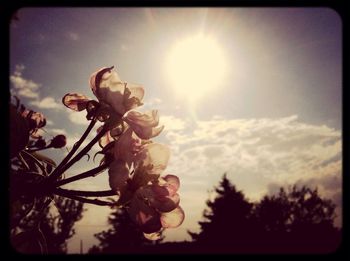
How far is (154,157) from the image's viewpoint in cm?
122

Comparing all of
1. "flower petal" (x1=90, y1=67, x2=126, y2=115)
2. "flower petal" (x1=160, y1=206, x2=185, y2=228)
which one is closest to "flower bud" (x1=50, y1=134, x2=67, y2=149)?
"flower petal" (x1=90, y1=67, x2=126, y2=115)

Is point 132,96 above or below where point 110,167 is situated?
above

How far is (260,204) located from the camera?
32531 millimetres

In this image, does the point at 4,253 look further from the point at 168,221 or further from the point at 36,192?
the point at 168,221

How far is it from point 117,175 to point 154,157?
0.49 ft

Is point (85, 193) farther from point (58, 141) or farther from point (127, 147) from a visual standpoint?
point (58, 141)

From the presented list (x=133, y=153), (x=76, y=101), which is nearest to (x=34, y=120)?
(x=76, y=101)

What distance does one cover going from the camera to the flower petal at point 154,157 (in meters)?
1.18

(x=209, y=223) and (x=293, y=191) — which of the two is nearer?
(x=209, y=223)

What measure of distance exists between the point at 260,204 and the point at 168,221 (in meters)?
32.2

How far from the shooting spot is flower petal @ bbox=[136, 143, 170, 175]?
1182 millimetres

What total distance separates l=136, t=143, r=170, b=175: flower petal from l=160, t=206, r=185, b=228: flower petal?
13 centimetres

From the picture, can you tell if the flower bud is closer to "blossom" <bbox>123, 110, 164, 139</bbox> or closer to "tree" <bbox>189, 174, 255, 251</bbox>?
"blossom" <bbox>123, 110, 164, 139</bbox>
